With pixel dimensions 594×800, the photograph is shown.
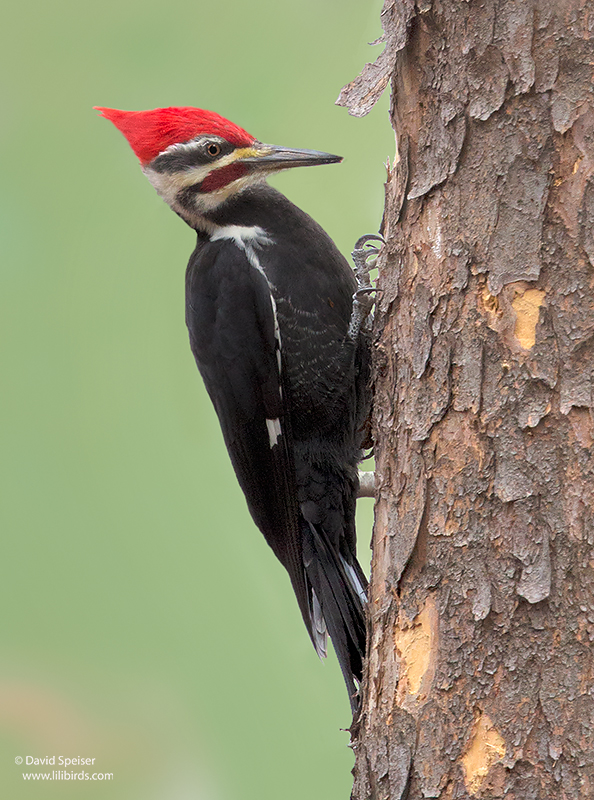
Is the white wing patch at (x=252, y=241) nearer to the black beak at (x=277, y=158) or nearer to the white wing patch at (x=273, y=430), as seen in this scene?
the white wing patch at (x=273, y=430)

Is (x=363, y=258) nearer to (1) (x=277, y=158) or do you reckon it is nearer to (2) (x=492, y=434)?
(1) (x=277, y=158)

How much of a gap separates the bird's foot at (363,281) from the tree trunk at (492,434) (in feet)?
1.64

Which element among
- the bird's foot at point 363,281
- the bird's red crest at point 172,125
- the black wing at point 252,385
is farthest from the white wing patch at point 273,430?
the bird's red crest at point 172,125

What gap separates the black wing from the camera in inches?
75.2

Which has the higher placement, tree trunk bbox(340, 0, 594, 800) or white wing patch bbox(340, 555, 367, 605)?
tree trunk bbox(340, 0, 594, 800)

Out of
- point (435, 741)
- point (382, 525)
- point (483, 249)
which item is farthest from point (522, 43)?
point (435, 741)

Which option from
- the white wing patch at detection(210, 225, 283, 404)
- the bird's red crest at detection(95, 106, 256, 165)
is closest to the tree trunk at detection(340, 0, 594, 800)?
the white wing patch at detection(210, 225, 283, 404)

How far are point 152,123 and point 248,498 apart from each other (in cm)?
98

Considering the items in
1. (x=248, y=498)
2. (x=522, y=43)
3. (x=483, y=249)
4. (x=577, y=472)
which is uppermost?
(x=522, y=43)

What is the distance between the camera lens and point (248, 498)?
1.99 metres

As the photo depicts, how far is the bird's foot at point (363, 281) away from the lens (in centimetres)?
192

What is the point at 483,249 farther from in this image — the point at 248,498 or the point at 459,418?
the point at 248,498

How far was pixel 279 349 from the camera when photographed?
6.31ft

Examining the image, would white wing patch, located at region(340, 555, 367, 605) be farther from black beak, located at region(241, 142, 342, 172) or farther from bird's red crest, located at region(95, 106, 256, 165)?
bird's red crest, located at region(95, 106, 256, 165)
